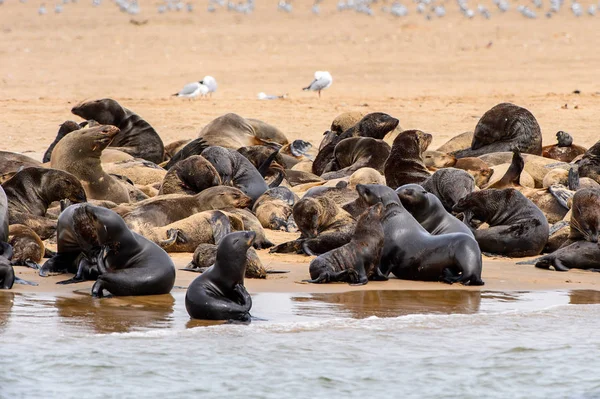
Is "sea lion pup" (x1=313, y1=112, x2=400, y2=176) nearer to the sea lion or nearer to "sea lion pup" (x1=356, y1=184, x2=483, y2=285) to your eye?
the sea lion

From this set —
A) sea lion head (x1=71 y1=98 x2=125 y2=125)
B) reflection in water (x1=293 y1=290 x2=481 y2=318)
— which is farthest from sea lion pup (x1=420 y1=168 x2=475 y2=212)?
sea lion head (x1=71 y1=98 x2=125 y2=125)

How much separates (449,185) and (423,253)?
2.60 m

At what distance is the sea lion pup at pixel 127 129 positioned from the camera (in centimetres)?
1288

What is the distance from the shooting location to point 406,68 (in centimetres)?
2883

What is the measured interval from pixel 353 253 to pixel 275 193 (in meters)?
2.90

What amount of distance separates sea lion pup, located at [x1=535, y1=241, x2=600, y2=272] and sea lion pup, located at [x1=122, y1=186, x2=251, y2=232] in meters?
2.54

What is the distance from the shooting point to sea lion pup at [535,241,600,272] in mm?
7840

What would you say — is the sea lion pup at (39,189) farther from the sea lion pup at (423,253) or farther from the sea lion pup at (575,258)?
the sea lion pup at (575,258)

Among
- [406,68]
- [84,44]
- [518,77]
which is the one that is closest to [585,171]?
[518,77]

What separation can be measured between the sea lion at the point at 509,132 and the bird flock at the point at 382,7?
26.4m

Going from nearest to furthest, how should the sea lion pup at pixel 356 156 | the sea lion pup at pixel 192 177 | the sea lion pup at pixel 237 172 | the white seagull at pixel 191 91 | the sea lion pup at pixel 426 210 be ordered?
1. the sea lion pup at pixel 426 210
2. the sea lion pup at pixel 192 177
3. the sea lion pup at pixel 237 172
4. the sea lion pup at pixel 356 156
5. the white seagull at pixel 191 91

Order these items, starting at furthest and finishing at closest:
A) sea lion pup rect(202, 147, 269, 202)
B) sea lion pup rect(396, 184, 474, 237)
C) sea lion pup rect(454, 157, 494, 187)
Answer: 1. sea lion pup rect(454, 157, 494, 187)
2. sea lion pup rect(202, 147, 269, 202)
3. sea lion pup rect(396, 184, 474, 237)

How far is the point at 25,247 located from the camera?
7301 millimetres

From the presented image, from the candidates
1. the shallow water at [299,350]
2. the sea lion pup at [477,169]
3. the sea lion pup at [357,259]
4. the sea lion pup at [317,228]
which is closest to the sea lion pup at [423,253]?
the sea lion pup at [357,259]
